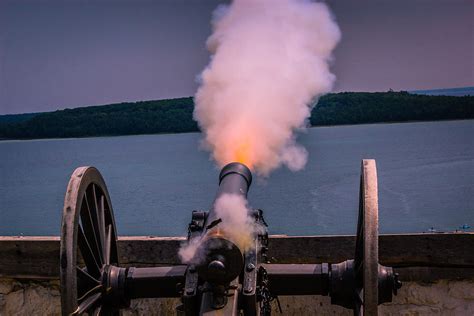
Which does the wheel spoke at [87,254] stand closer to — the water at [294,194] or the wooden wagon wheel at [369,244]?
the wooden wagon wheel at [369,244]

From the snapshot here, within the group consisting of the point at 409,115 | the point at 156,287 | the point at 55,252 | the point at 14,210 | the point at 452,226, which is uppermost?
the point at 409,115

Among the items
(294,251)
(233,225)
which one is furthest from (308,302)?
(233,225)

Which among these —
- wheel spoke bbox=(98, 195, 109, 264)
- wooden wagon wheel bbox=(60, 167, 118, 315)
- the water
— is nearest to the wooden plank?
wooden wagon wheel bbox=(60, 167, 118, 315)

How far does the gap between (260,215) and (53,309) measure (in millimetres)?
1773

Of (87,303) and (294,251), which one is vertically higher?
(294,251)

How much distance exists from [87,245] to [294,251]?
1542 millimetres

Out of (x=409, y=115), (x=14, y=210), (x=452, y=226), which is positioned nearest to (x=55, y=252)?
(x=452, y=226)

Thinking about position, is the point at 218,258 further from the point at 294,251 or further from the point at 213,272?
the point at 294,251

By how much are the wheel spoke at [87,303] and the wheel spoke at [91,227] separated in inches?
10.3

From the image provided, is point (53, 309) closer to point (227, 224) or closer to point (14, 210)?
point (227, 224)

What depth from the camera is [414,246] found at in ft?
15.7

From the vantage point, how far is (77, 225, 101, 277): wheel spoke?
3.92 m

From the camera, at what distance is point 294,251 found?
4918 mm

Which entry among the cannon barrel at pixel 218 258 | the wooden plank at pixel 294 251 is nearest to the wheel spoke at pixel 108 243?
the wooden plank at pixel 294 251
